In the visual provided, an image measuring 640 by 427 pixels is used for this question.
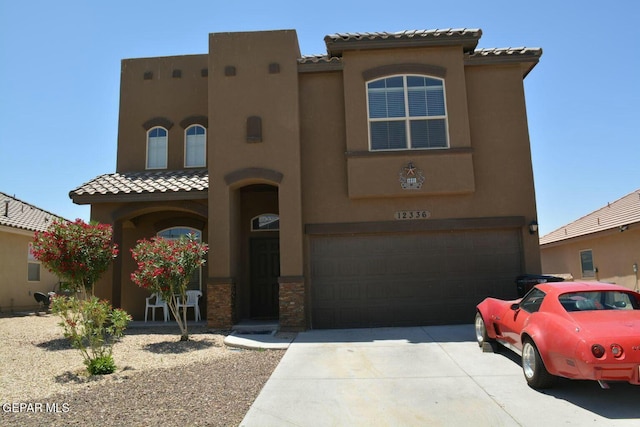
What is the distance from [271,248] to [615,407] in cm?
987

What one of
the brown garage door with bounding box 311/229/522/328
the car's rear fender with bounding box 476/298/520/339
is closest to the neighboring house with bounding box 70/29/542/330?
the brown garage door with bounding box 311/229/522/328

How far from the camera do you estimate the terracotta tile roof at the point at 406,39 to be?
42.3 feet

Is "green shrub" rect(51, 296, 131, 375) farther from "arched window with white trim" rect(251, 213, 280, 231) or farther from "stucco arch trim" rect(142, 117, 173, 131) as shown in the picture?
"stucco arch trim" rect(142, 117, 173, 131)

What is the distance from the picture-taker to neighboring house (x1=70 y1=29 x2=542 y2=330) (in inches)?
493

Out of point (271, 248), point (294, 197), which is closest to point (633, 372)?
point (294, 197)

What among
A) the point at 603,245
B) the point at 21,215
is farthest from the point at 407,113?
the point at 21,215

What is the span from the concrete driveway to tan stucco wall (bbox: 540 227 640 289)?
11589mm

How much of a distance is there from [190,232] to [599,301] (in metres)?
11.1

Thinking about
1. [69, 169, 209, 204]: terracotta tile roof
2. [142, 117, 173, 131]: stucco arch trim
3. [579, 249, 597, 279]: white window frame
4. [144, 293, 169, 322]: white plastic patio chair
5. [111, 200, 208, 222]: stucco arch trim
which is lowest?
[144, 293, 169, 322]: white plastic patio chair

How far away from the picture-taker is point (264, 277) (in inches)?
565

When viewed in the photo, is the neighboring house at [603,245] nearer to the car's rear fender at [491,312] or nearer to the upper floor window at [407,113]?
the upper floor window at [407,113]

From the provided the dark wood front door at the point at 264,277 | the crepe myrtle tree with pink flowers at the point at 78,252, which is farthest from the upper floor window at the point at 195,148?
the crepe myrtle tree with pink flowers at the point at 78,252

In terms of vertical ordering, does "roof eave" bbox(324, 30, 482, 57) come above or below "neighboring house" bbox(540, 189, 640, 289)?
above

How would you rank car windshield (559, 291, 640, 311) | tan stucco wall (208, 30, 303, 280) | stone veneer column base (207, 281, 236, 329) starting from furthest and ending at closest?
1. tan stucco wall (208, 30, 303, 280)
2. stone veneer column base (207, 281, 236, 329)
3. car windshield (559, 291, 640, 311)
